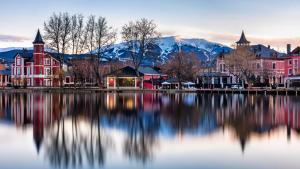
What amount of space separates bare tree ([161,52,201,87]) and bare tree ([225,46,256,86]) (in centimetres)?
788

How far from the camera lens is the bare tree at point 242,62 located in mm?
77438

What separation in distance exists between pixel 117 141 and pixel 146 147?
202 cm

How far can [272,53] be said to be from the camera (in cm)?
9344

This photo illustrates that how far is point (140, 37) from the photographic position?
81625 mm

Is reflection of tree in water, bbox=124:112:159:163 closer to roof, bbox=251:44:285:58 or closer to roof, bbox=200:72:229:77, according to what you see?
roof, bbox=200:72:229:77

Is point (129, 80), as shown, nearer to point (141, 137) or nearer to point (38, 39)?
point (38, 39)

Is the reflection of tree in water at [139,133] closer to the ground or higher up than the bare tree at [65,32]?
closer to the ground

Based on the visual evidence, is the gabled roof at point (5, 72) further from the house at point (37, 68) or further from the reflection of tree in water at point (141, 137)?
the reflection of tree in water at point (141, 137)

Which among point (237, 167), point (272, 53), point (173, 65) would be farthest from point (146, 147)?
point (272, 53)

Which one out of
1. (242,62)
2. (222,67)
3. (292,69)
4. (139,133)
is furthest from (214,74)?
(139,133)

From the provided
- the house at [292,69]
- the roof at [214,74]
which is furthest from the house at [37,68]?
the house at [292,69]

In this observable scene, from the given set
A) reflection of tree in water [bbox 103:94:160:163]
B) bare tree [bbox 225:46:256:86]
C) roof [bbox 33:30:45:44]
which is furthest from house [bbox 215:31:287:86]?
reflection of tree in water [bbox 103:94:160:163]

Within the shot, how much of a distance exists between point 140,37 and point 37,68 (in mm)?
27795

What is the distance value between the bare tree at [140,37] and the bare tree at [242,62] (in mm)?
14940
